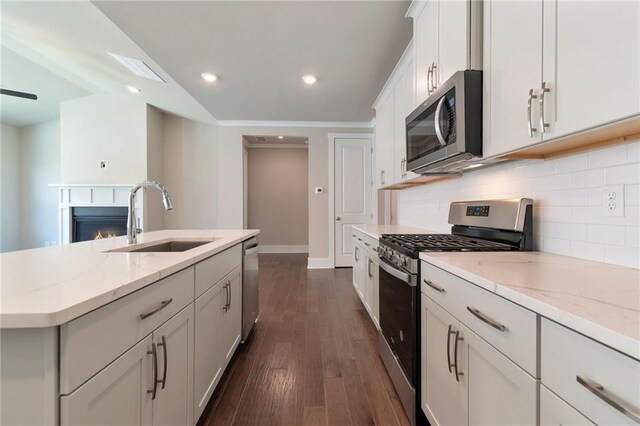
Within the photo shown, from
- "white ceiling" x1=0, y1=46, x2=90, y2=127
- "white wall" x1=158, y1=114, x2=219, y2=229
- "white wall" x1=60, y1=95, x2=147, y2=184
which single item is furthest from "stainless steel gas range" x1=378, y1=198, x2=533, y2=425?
"white ceiling" x1=0, y1=46, x2=90, y2=127

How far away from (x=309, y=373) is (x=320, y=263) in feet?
10.4

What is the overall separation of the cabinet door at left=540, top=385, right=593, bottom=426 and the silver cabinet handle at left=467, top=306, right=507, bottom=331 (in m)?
0.15

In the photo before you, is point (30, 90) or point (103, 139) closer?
point (30, 90)

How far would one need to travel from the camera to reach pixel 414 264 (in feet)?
4.44

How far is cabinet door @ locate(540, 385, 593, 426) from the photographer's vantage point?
557 mm

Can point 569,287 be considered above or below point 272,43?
Answer: below

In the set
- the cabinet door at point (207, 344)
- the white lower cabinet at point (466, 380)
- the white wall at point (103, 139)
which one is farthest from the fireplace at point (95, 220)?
the white lower cabinet at point (466, 380)

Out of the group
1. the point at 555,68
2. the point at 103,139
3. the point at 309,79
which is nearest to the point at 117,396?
the point at 555,68

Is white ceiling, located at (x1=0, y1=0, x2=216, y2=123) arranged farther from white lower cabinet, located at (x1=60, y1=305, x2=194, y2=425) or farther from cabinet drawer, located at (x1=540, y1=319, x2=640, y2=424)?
cabinet drawer, located at (x1=540, y1=319, x2=640, y2=424)

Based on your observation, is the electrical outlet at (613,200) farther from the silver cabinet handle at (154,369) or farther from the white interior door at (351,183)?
the white interior door at (351,183)

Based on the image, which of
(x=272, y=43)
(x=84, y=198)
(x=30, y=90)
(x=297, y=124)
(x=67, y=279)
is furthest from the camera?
(x=297, y=124)

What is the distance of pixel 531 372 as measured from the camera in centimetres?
68

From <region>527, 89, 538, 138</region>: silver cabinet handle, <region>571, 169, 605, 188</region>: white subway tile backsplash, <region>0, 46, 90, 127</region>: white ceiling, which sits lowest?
<region>571, 169, 605, 188</region>: white subway tile backsplash

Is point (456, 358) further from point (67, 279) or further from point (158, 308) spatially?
point (67, 279)
